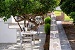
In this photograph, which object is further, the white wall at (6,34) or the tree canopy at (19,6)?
the white wall at (6,34)

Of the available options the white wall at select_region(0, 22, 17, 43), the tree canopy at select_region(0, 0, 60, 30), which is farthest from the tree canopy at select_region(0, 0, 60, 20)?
the white wall at select_region(0, 22, 17, 43)

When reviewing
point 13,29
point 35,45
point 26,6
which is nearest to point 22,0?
point 26,6

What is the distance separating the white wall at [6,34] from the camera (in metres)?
14.0

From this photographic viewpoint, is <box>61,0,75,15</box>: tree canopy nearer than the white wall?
Yes

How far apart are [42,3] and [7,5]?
1341 millimetres

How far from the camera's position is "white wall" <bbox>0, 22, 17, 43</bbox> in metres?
14.0

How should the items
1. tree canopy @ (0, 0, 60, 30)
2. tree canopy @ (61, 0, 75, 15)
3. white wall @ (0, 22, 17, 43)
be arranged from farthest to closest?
white wall @ (0, 22, 17, 43) < tree canopy @ (61, 0, 75, 15) < tree canopy @ (0, 0, 60, 30)

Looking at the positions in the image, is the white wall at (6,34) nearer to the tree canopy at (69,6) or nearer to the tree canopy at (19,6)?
the tree canopy at (69,6)

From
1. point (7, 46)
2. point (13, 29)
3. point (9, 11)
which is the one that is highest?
point (9, 11)

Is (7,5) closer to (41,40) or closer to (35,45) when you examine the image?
(35,45)

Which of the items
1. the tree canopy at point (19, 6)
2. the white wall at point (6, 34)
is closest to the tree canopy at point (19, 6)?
the tree canopy at point (19, 6)

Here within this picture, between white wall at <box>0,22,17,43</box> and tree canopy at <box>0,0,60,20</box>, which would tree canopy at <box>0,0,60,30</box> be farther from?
white wall at <box>0,22,17,43</box>

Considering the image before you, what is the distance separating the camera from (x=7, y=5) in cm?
Result: 725

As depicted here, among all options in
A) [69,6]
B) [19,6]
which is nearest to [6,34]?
[69,6]
